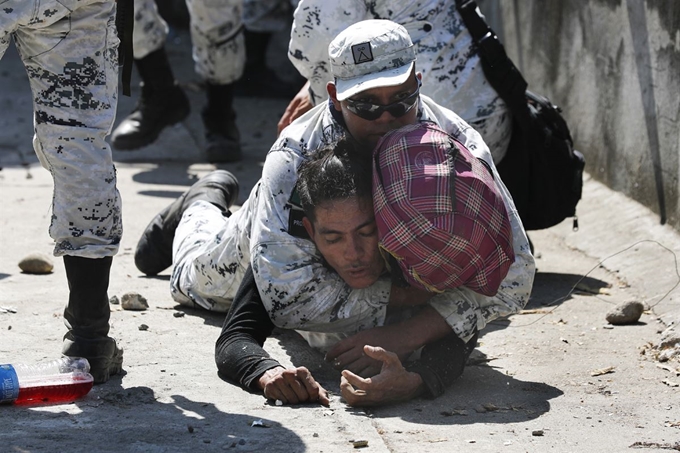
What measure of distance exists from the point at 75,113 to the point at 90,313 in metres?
0.56

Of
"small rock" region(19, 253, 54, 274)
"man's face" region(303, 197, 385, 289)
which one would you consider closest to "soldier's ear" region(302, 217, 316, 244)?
"man's face" region(303, 197, 385, 289)

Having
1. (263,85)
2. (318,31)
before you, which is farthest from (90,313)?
(263,85)

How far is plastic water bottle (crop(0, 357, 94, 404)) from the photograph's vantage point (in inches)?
117

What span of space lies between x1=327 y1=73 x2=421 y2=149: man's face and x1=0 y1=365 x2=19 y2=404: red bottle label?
1206mm

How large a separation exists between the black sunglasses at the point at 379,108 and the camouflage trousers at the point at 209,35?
131 inches

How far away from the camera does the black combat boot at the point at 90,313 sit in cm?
314

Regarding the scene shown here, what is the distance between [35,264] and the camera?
176 inches

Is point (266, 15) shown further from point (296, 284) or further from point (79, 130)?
point (79, 130)

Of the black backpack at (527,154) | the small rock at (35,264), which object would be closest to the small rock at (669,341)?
the black backpack at (527,154)

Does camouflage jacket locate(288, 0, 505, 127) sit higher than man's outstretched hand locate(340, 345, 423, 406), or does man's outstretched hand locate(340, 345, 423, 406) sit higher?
camouflage jacket locate(288, 0, 505, 127)

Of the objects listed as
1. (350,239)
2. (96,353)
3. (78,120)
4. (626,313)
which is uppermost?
(78,120)

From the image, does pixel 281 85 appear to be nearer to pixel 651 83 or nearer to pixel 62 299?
pixel 651 83

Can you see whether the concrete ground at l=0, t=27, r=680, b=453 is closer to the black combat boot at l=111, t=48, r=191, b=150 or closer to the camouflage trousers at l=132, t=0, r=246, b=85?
the black combat boot at l=111, t=48, r=191, b=150

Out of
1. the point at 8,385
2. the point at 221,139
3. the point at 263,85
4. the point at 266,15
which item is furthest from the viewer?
the point at 263,85
